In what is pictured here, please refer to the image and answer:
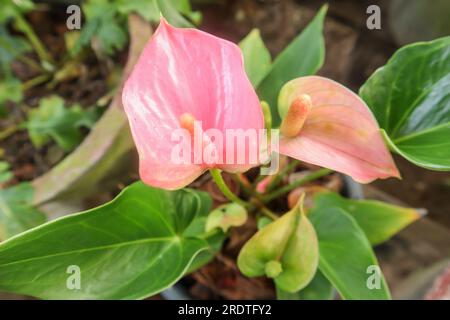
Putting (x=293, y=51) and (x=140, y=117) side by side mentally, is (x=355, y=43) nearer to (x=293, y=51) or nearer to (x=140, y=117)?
(x=293, y=51)

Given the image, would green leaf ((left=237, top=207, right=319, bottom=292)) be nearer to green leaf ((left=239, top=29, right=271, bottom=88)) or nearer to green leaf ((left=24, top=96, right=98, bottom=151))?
green leaf ((left=239, top=29, right=271, bottom=88))

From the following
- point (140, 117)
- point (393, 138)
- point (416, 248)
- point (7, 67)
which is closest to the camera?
point (140, 117)

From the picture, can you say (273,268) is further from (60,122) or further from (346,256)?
(60,122)

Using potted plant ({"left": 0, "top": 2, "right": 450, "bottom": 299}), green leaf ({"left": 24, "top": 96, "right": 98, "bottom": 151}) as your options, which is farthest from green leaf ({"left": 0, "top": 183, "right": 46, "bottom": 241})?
potted plant ({"left": 0, "top": 2, "right": 450, "bottom": 299})

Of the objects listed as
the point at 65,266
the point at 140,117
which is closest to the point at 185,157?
the point at 140,117

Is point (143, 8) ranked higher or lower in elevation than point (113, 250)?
higher

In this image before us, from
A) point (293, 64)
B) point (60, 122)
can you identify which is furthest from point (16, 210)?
point (293, 64)
